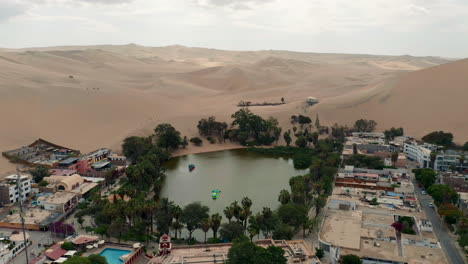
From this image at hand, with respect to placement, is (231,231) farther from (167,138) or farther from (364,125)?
(364,125)

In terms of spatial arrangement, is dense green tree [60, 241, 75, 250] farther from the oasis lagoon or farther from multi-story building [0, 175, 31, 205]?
multi-story building [0, 175, 31, 205]

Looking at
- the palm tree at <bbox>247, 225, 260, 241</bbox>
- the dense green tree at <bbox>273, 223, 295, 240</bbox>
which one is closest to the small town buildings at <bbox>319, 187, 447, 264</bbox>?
the dense green tree at <bbox>273, 223, 295, 240</bbox>

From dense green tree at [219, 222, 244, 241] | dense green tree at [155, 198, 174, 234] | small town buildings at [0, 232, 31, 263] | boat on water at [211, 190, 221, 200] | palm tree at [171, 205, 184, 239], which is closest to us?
small town buildings at [0, 232, 31, 263]

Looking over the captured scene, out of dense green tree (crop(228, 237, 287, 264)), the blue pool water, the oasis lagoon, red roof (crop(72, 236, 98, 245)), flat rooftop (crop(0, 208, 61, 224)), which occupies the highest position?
dense green tree (crop(228, 237, 287, 264))

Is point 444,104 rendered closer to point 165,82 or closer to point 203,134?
point 203,134

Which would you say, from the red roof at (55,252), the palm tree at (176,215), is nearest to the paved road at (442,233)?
the palm tree at (176,215)

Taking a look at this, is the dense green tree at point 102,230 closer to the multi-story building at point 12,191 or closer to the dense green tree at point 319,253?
the multi-story building at point 12,191
